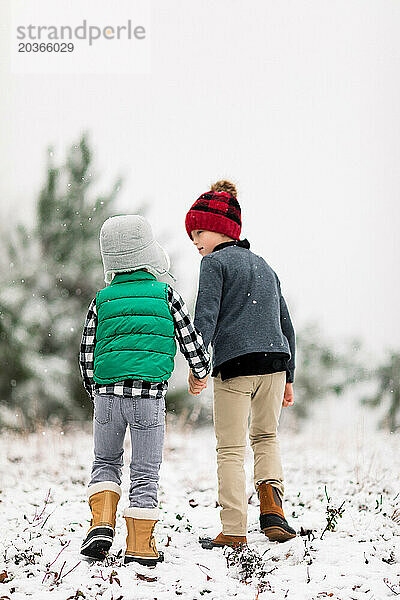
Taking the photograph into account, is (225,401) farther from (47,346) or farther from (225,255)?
(47,346)

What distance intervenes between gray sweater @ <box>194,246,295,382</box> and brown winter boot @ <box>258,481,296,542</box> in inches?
25.5

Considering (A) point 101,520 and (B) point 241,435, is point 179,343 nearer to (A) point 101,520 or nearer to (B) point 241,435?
(B) point 241,435

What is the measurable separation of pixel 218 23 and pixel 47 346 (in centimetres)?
739

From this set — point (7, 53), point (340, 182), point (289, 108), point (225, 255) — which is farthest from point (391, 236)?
point (225, 255)

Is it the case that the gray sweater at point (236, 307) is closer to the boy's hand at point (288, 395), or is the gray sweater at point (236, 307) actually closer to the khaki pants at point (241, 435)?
the khaki pants at point (241, 435)

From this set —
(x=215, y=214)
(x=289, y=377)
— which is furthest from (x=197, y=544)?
(x=215, y=214)

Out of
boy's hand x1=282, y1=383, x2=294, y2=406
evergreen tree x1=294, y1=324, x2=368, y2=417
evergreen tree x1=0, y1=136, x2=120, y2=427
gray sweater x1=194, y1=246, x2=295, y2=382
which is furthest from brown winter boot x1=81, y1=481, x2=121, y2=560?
evergreen tree x1=294, y1=324, x2=368, y2=417

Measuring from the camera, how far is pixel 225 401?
2.93 metres

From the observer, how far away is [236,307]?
297 cm

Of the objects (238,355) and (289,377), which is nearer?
(238,355)

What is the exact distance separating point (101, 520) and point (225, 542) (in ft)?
1.98

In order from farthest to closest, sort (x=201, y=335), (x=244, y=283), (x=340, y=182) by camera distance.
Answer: (x=340, y=182) → (x=244, y=283) → (x=201, y=335)

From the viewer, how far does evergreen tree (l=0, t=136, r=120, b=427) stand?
26.3 feet

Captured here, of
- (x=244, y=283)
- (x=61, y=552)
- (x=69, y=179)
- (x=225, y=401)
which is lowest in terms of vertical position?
(x=61, y=552)
